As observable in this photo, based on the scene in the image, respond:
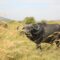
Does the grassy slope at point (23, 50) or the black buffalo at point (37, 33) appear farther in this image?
the black buffalo at point (37, 33)

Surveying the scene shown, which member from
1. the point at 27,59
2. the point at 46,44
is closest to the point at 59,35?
the point at 46,44

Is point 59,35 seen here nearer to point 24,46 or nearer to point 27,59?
point 24,46

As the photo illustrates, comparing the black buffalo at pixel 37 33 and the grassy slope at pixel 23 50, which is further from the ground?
the black buffalo at pixel 37 33

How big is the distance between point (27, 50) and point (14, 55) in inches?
18.4

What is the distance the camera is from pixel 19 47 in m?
4.52

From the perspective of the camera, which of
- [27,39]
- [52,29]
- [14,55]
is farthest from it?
[52,29]

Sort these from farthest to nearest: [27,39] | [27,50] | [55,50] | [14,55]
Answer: [27,39], [55,50], [27,50], [14,55]

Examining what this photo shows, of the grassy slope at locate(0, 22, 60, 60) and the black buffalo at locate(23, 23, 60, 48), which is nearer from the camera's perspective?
the grassy slope at locate(0, 22, 60, 60)

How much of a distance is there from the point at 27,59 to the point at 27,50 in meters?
0.42

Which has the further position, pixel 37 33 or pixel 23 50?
pixel 37 33

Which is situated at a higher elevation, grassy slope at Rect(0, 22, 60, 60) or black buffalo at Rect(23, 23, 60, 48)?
black buffalo at Rect(23, 23, 60, 48)

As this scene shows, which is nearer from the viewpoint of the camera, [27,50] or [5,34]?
[27,50]

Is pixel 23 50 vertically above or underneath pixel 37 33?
underneath

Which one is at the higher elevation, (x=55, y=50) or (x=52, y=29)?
(x=52, y=29)
